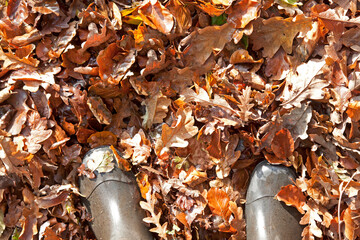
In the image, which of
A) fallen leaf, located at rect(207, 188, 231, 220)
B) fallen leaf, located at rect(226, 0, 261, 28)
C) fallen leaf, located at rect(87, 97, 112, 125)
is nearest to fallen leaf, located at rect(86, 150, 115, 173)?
fallen leaf, located at rect(87, 97, 112, 125)

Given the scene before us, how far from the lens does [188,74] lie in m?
1.97

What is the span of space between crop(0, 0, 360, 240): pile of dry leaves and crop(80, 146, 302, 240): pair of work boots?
2.0 inches

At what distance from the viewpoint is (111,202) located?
194 cm

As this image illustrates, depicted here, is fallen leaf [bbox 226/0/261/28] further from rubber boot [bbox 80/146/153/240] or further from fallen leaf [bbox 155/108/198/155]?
rubber boot [bbox 80/146/153/240]

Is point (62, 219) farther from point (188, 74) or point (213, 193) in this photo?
point (188, 74)

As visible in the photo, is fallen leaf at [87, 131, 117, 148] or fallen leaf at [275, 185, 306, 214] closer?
fallen leaf at [275, 185, 306, 214]

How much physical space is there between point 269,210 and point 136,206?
661 mm

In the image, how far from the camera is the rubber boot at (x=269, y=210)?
1881 mm

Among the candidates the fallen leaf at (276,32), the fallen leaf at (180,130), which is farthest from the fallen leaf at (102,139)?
the fallen leaf at (276,32)

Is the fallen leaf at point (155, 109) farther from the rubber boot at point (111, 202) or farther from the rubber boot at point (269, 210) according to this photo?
the rubber boot at point (269, 210)

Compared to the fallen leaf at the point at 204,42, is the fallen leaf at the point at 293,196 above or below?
below

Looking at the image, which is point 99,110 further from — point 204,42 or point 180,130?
point 204,42

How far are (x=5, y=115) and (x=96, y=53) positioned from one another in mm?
539

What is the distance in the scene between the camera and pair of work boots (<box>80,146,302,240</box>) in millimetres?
1889
